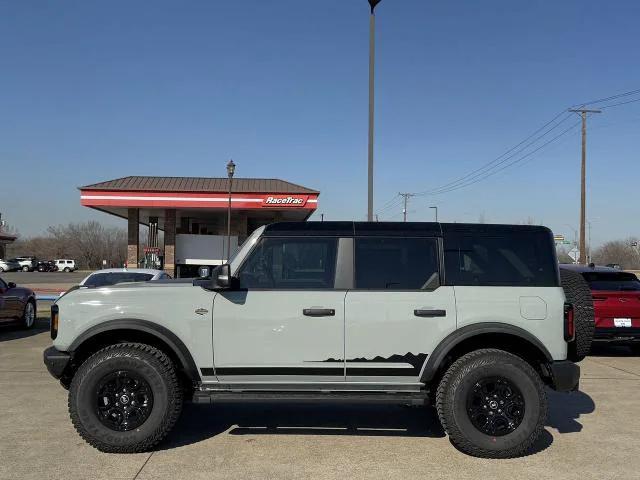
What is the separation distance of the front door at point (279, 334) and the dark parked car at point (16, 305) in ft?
28.5

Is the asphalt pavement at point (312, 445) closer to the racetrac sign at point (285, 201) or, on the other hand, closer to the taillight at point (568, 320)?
the taillight at point (568, 320)

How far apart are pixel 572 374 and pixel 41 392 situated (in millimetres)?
6042

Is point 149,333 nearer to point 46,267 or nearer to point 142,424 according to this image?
point 142,424

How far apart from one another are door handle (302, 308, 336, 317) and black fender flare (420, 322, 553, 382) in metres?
0.94

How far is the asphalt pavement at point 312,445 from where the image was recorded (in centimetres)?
422

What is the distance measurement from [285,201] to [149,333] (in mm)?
24615

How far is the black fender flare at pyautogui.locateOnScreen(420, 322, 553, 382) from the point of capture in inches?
181

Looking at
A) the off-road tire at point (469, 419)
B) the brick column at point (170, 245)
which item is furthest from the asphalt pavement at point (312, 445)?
the brick column at point (170, 245)

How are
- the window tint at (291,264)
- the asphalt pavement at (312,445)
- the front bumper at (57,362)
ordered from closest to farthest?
the asphalt pavement at (312,445) < the front bumper at (57,362) < the window tint at (291,264)

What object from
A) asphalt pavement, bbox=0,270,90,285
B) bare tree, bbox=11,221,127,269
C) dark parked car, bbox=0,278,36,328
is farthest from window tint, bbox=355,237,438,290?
bare tree, bbox=11,221,127,269

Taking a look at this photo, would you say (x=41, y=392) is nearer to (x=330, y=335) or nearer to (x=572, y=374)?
(x=330, y=335)

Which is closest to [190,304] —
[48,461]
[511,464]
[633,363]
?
[48,461]

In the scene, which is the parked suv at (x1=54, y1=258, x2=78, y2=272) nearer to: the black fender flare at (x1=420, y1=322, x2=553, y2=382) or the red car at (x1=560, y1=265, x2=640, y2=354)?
the red car at (x1=560, y1=265, x2=640, y2=354)

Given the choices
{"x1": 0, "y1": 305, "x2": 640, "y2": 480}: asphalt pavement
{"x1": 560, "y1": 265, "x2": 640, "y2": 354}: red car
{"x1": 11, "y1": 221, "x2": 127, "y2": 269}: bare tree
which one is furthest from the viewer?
{"x1": 11, "y1": 221, "x2": 127, "y2": 269}: bare tree
